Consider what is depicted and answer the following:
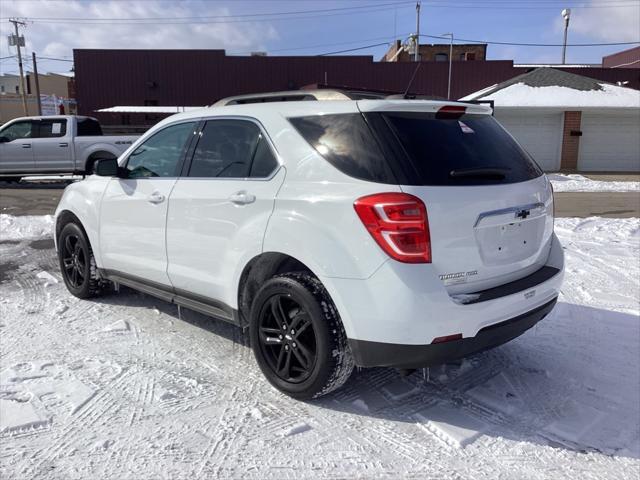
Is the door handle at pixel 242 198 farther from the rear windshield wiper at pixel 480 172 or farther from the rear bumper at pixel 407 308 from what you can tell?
the rear windshield wiper at pixel 480 172

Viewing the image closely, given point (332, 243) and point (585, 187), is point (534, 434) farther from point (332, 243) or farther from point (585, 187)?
point (585, 187)

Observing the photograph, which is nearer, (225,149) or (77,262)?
(225,149)

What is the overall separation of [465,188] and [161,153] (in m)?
2.57

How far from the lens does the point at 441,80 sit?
25125 mm

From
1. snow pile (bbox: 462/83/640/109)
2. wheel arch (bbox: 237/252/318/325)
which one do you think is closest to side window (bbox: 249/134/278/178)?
wheel arch (bbox: 237/252/318/325)

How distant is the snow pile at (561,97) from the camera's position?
1997 centimetres

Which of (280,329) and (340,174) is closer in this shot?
(340,174)

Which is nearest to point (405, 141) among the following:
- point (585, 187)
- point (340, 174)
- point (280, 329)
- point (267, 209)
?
point (340, 174)

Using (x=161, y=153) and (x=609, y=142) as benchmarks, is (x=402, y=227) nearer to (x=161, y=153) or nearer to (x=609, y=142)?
(x=161, y=153)

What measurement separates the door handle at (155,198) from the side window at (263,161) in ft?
3.25

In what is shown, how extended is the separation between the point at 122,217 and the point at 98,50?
23409mm

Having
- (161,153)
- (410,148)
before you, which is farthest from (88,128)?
(410,148)

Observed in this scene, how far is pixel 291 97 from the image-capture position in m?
3.76

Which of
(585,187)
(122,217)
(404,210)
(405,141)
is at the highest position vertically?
(405,141)
